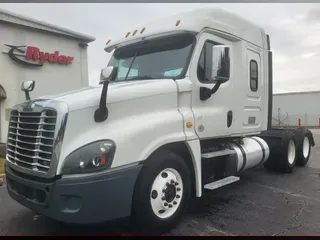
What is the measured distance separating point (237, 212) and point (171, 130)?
6.00ft

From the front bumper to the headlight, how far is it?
9 centimetres

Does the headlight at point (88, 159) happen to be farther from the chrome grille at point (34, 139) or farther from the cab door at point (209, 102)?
the cab door at point (209, 102)

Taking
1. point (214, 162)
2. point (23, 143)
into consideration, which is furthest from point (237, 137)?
point (23, 143)

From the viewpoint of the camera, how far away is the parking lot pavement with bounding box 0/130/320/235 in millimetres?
3822

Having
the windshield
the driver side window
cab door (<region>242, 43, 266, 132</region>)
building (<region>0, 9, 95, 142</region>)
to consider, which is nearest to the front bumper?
the windshield

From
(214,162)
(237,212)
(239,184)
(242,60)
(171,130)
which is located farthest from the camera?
(239,184)

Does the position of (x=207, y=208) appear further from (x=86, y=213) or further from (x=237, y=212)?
(x=86, y=213)

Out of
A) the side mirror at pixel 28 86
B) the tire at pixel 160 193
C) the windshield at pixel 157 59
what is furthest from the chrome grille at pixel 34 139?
the windshield at pixel 157 59

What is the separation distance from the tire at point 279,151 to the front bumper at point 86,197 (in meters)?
5.07

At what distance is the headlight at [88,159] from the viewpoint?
302cm

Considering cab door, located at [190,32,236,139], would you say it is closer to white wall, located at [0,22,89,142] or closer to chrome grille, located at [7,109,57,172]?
chrome grille, located at [7,109,57,172]

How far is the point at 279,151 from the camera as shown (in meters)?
7.11

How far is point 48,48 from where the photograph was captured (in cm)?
1461

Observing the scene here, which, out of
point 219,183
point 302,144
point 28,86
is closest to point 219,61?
point 219,183
